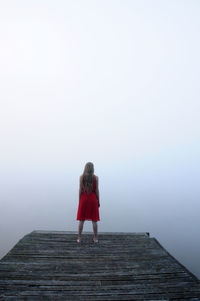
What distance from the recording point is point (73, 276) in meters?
4.16

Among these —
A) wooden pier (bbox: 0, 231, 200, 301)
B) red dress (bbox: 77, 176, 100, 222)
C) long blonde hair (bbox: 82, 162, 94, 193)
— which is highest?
long blonde hair (bbox: 82, 162, 94, 193)

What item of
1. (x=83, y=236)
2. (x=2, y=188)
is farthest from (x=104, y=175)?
(x=83, y=236)

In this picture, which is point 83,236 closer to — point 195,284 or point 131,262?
point 131,262

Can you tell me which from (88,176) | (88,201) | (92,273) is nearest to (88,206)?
(88,201)

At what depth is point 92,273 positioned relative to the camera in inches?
170

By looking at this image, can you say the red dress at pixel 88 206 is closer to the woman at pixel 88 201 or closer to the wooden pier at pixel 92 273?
the woman at pixel 88 201

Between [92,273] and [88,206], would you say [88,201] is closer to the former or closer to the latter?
[88,206]

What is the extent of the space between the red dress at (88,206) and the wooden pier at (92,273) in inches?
29.5

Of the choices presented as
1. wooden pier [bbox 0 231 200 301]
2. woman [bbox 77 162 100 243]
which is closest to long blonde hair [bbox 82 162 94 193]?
woman [bbox 77 162 100 243]

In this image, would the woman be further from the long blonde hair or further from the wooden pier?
the wooden pier

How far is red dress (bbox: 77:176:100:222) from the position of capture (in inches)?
237

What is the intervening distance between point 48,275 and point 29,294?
70cm

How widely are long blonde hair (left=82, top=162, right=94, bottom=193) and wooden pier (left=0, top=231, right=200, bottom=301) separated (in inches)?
59.1

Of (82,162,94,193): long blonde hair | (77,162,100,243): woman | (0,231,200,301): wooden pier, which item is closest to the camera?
(0,231,200,301): wooden pier
